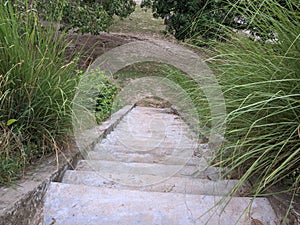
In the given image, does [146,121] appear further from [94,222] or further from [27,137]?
[94,222]

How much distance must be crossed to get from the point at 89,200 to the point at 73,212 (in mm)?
76

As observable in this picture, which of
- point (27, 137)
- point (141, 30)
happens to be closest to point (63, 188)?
point (27, 137)

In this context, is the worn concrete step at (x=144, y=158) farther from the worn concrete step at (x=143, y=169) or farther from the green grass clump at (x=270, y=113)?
the green grass clump at (x=270, y=113)

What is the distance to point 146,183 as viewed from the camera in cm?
142

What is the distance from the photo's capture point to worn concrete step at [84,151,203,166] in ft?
6.31

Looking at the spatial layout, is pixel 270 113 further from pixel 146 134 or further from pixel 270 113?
pixel 146 134

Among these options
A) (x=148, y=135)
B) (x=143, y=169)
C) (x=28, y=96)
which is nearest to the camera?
(x=28, y=96)

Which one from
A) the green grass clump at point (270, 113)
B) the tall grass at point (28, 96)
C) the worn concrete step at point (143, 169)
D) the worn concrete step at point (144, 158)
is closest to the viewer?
the green grass clump at point (270, 113)

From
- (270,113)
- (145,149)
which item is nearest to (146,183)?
(270,113)

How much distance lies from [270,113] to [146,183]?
63 centimetres

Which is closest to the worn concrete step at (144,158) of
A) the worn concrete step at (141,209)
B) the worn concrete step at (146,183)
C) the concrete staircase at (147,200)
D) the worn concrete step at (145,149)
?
the worn concrete step at (145,149)

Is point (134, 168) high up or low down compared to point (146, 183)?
down

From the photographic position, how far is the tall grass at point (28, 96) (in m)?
1.34

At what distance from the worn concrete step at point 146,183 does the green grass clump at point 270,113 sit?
0.14m
